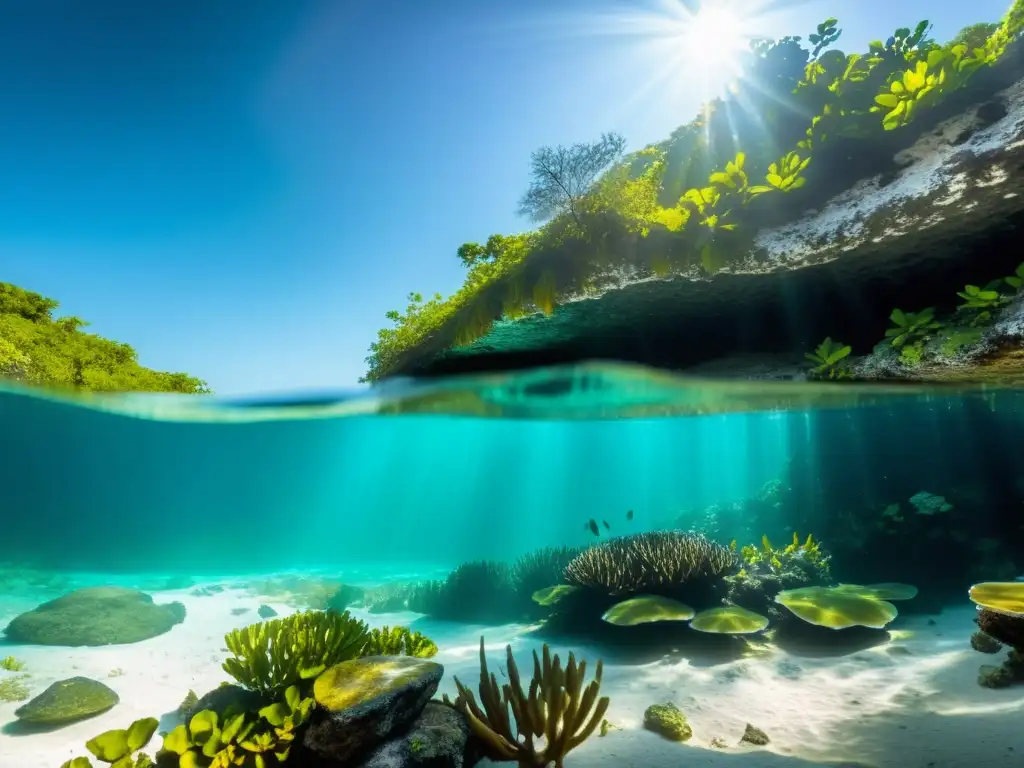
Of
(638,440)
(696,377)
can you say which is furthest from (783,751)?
(638,440)

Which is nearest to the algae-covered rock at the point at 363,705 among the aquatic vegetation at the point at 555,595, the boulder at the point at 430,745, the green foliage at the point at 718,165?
the boulder at the point at 430,745

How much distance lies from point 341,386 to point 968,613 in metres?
14.6

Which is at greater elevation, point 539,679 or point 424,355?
point 424,355

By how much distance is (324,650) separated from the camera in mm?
5223

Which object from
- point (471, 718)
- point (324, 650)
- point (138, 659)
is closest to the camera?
point (471, 718)

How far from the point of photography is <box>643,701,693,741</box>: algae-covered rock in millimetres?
5414

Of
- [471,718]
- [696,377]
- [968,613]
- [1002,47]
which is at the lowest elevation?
[968,613]

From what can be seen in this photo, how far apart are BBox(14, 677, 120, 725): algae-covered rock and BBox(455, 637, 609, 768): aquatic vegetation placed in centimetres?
617

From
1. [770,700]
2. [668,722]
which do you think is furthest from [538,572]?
[668,722]

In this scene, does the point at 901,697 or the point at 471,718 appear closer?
the point at 471,718

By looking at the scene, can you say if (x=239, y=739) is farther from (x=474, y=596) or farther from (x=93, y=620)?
(x=93, y=620)

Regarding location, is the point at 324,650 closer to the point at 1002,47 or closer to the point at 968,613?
the point at 1002,47

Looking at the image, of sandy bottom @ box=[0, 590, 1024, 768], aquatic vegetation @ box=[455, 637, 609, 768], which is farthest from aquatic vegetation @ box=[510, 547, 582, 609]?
aquatic vegetation @ box=[455, 637, 609, 768]

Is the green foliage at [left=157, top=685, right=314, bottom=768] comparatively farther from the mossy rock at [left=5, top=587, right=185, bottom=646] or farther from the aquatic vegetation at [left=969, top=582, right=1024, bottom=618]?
the mossy rock at [left=5, top=587, right=185, bottom=646]
